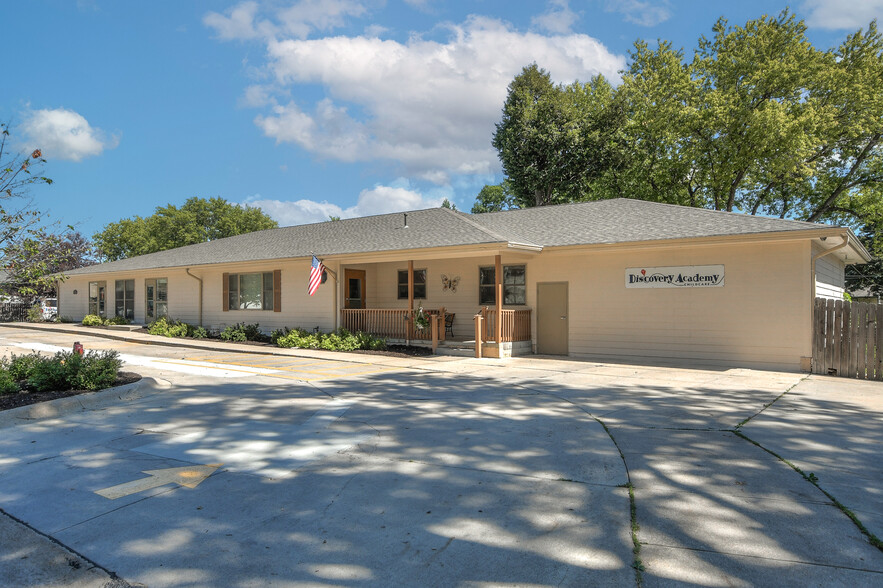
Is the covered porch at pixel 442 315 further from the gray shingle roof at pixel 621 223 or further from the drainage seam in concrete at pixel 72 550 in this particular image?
the drainage seam in concrete at pixel 72 550

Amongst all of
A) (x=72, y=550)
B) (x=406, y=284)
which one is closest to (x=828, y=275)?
(x=406, y=284)

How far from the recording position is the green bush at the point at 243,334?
18.8m

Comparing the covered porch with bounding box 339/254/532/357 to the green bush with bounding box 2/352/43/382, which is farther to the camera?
the covered porch with bounding box 339/254/532/357

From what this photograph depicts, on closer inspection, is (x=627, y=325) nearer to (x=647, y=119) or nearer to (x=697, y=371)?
(x=697, y=371)

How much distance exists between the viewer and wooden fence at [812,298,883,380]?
10.8m

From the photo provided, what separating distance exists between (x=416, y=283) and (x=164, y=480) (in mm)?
14060

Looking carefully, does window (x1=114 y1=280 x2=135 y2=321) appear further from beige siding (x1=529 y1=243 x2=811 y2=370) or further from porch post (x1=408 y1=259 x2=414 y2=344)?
beige siding (x1=529 y1=243 x2=811 y2=370)

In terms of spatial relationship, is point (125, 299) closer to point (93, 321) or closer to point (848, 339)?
point (93, 321)

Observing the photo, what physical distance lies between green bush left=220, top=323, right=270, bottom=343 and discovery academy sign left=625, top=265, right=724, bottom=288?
12.6m

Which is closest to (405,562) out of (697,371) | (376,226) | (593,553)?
(593,553)

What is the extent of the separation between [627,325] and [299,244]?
12160 mm

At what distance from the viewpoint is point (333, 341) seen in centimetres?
1628

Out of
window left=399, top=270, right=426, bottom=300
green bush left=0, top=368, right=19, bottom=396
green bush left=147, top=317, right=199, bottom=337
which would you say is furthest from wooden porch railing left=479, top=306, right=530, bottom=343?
green bush left=147, top=317, right=199, bottom=337

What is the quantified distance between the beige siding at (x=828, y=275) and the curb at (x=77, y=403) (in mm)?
13494
